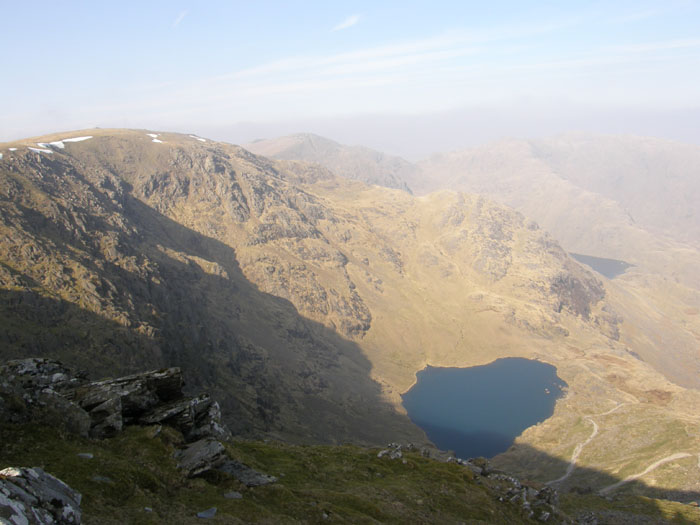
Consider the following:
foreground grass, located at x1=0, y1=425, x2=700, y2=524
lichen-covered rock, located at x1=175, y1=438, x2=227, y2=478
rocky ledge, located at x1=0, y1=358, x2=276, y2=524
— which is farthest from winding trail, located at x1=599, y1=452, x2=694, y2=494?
lichen-covered rock, located at x1=175, y1=438, x2=227, y2=478

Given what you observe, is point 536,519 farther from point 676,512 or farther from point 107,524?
point 107,524

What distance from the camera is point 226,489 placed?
117ft

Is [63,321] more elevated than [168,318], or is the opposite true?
[63,321]

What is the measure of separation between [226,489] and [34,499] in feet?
59.9

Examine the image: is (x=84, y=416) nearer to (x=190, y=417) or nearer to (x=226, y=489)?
(x=190, y=417)

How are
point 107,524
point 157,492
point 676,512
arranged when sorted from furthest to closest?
point 676,512, point 157,492, point 107,524

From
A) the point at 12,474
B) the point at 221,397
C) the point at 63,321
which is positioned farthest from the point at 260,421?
the point at 12,474

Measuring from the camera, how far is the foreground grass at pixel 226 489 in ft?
92.2

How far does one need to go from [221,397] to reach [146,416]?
469ft

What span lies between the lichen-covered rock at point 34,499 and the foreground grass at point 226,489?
394 centimetres

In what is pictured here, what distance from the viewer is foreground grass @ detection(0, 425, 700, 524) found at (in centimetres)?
2809

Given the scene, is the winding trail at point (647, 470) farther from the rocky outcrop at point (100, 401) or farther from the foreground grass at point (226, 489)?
the rocky outcrop at point (100, 401)

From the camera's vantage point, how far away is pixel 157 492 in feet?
102

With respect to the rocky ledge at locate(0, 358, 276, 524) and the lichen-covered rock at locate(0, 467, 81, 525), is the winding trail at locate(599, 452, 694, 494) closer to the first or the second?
the rocky ledge at locate(0, 358, 276, 524)
